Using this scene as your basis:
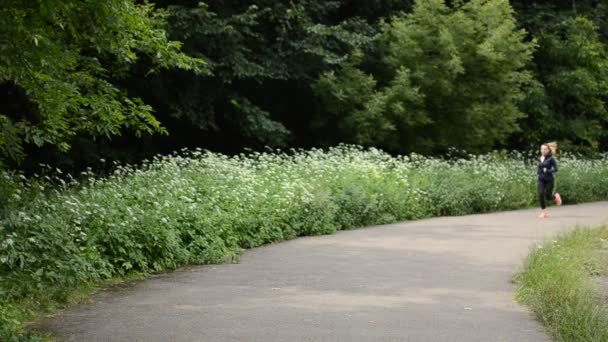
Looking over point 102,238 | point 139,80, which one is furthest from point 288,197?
point 139,80

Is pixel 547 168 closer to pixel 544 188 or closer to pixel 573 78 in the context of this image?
pixel 544 188

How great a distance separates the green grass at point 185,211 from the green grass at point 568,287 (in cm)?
442

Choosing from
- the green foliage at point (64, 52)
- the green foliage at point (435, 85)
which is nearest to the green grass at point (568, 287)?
the green foliage at point (64, 52)

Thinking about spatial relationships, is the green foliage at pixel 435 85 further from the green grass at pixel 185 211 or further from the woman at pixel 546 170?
the woman at pixel 546 170

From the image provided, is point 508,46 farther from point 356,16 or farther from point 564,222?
point 564,222

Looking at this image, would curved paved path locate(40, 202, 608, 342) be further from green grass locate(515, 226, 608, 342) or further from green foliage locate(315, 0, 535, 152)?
green foliage locate(315, 0, 535, 152)

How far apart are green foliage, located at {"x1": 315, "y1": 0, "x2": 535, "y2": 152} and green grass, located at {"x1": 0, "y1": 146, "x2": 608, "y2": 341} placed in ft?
12.7

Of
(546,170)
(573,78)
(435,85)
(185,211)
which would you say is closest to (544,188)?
(546,170)

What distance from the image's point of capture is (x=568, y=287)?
28.9 ft

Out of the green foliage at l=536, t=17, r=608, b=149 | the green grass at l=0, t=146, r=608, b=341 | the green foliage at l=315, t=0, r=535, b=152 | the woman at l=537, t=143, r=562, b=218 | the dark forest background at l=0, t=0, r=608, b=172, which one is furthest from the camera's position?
the green foliage at l=536, t=17, r=608, b=149

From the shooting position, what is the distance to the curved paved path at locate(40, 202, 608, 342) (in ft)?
25.5

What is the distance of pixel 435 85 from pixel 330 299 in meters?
19.3

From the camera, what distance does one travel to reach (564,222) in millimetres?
18703

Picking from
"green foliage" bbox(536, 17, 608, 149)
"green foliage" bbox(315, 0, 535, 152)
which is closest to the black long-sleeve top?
"green foliage" bbox(315, 0, 535, 152)
